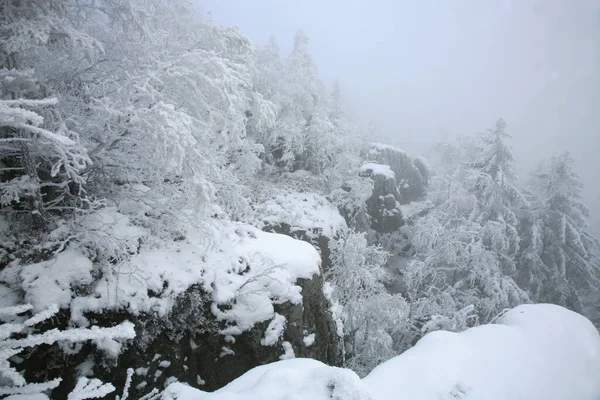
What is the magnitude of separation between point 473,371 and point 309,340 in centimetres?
346

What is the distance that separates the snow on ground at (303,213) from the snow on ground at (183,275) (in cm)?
624

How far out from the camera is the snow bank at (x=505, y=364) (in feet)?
14.3

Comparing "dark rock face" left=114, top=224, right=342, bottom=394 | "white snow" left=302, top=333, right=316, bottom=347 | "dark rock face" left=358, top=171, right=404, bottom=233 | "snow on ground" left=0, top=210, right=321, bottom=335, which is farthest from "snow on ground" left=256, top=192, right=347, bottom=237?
"white snow" left=302, top=333, right=316, bottom=347

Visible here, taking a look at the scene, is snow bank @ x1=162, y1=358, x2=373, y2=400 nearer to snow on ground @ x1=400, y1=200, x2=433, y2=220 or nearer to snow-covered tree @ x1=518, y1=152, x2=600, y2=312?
snow-covered tree @ x1=518, y1=152, x2=600, y2=312

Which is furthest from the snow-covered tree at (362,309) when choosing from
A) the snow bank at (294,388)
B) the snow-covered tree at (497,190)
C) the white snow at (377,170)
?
the white snow at (377,170)

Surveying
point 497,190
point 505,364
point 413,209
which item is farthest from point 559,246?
point 505,364

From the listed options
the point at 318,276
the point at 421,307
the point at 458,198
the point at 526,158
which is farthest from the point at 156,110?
the point at 526,158

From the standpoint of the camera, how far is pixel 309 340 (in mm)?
7020

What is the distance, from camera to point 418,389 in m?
4.18

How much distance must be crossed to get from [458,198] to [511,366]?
11.3 m

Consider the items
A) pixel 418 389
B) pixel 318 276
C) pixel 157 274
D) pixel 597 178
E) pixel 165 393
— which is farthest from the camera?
pixel 597 178

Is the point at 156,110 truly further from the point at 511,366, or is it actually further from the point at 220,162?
the point at 511,366

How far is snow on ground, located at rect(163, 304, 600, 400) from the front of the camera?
9.43 feet

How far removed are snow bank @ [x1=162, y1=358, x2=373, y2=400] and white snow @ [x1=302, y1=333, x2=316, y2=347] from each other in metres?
4.00
